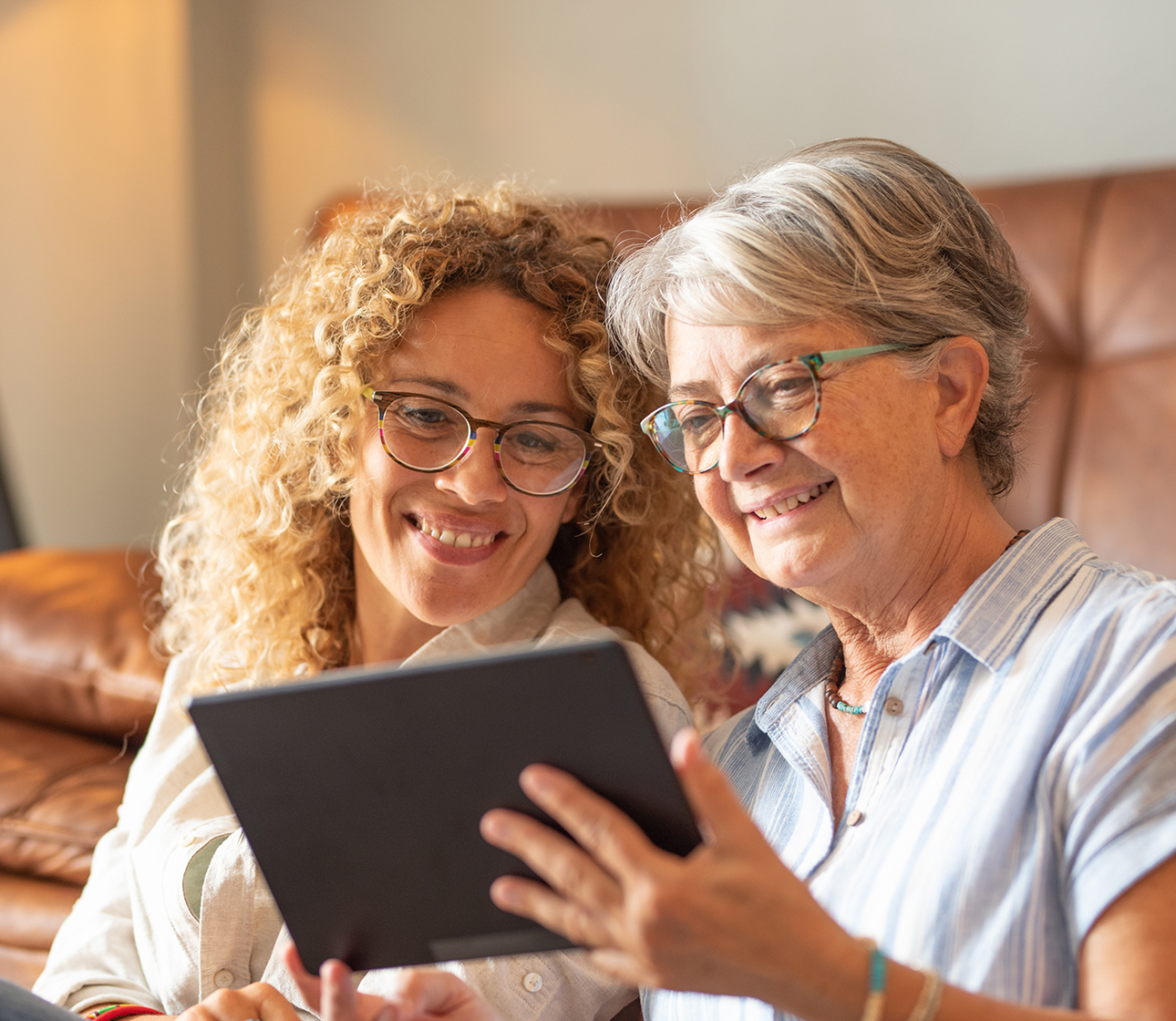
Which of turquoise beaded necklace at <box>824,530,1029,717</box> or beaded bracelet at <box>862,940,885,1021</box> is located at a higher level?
beaded bracelet at <box>862,940,885,1021</box>

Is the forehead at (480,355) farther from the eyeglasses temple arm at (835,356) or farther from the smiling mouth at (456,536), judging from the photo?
the eyeglasses temple arm at (835,356)

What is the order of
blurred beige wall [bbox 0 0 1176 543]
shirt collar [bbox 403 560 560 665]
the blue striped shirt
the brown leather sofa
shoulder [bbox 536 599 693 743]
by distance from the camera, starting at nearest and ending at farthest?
the blue striped shirt
shoulder [bbox 536 599 693 743]
shirt collar [bbox 403 560 560 665]
the brown leather sofa
blurred beige wall [bbox 0 0 1176 543]

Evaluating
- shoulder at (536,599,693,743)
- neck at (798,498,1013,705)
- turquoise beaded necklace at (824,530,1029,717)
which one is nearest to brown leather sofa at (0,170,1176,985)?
shoulder at (536,599,693,743)

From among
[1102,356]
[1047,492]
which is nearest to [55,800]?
[1047,492]

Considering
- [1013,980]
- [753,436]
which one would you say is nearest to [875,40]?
[753,436]

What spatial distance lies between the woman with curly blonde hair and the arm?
1.51 feet

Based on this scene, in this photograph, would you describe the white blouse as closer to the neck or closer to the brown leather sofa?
the neck

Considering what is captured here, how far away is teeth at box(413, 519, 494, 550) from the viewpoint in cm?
135

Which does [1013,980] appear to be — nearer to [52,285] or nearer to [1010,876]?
[1010,876]

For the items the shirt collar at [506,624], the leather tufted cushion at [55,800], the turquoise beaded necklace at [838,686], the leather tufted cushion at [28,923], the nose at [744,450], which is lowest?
the leather tufted cushion at [28,923]

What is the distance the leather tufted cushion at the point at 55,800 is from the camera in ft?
5.94

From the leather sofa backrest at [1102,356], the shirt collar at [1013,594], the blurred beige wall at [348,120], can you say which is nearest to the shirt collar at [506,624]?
the shirt collar at [1013,594]

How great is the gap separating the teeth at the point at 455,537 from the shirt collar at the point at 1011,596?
0.56m

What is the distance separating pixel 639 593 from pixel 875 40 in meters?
1.58
